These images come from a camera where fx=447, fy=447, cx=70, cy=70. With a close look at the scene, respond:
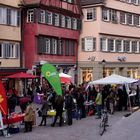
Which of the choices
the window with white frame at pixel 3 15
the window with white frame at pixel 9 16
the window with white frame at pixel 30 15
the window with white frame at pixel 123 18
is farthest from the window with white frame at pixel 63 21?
the window with white frame at pixel 123 18

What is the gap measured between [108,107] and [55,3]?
66.7 ft

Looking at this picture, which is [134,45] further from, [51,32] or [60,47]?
[51,32]

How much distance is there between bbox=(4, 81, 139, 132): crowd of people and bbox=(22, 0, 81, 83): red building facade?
7.79 m

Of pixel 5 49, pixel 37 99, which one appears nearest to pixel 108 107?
pixel 37 99

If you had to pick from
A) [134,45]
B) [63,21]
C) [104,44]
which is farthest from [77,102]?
[134,45]

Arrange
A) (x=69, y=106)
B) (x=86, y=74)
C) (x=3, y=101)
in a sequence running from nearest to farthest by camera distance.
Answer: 1. (x=3, y=101)
2. (x=69, y=106)
3. (x=86, y=74)

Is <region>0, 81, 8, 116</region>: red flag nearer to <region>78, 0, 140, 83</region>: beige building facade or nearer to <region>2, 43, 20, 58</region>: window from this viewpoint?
<region>2, 43, 20, 58</region>: window

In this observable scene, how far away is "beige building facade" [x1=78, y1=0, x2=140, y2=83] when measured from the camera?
50.9 m

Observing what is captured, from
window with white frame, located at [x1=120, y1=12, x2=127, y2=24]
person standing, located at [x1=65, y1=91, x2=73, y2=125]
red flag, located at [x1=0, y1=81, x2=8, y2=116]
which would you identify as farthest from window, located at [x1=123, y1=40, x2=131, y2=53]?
red flag, located at [x1=0, y1=81, x2=8, y2=116]

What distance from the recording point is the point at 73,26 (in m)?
49.9

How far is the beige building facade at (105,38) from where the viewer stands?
50.9 metres

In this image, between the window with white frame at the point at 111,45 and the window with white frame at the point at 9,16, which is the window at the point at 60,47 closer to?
the window with white frame at the point at 9,16

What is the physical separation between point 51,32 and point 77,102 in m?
20.3

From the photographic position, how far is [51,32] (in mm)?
45594
